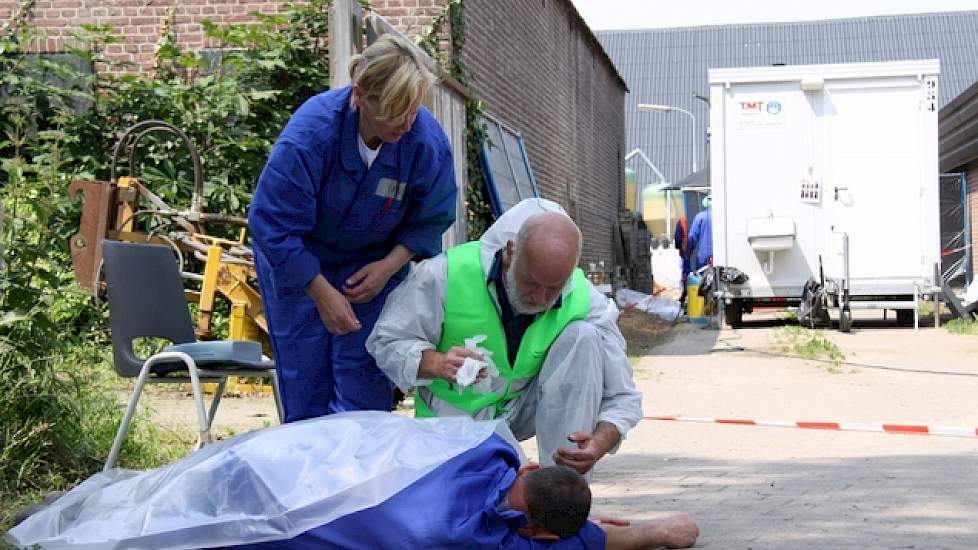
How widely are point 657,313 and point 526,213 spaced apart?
15728mm

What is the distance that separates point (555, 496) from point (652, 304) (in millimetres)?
17133

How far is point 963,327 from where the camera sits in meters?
15.0

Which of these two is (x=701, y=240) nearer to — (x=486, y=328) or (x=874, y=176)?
(x=874, y=176)

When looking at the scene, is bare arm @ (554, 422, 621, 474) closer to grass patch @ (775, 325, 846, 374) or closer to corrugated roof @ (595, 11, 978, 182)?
grass patch @ (775, 325, 846, 374)

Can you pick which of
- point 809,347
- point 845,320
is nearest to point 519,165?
point 809,347

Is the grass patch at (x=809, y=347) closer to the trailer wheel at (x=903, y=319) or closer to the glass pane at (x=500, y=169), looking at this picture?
the trailer wheel at (x=903, y=319)

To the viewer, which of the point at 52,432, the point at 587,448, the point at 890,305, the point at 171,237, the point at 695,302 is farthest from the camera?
the point at 695,302

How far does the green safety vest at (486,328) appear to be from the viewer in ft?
12.9

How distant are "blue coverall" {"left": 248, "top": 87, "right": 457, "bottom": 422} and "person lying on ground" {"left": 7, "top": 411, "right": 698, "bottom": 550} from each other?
0.66m

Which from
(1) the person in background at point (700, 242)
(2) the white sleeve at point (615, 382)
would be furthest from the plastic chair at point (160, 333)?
(1) the person in background at point (700, 242)

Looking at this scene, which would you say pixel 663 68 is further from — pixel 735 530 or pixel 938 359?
pixel 735 530

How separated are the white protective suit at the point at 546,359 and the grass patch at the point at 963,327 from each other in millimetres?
11604

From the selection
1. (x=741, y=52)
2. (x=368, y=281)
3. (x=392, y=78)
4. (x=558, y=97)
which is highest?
(x=741, y=52)

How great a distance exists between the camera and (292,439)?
3.53 metres
